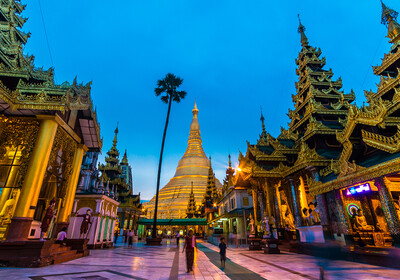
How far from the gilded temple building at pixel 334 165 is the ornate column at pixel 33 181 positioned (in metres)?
14.1

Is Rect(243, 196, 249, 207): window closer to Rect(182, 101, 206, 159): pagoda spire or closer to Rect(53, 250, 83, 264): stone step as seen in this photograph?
Rect(53, 250, 83, 264): stone step

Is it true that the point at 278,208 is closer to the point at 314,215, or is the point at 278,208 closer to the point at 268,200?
the point at 268,200

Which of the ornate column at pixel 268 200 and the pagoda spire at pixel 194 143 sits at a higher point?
the pagoda spire at pixel 194 143

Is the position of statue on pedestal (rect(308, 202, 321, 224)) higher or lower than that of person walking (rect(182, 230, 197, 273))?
higher

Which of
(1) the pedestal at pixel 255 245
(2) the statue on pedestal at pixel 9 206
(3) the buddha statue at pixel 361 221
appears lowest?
(1) the pedestal at pixel 255 245

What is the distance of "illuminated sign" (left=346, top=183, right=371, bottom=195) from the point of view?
10.7m

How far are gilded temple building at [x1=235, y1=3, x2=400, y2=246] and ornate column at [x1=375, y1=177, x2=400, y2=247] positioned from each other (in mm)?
31

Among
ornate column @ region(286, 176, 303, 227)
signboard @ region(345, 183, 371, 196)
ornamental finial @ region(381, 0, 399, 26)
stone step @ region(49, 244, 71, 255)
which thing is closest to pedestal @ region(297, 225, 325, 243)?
signboard @ region(345, 183, 371, 196)

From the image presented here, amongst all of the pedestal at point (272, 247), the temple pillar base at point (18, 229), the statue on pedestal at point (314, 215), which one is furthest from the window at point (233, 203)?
the temple pillar base at point (18, 229)

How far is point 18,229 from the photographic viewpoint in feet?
27.3

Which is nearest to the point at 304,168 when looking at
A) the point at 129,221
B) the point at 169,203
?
the point at 129,221

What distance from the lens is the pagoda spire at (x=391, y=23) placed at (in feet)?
57.6

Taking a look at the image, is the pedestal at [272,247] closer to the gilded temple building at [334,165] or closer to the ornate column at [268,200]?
the gilded temple building at [334,165]

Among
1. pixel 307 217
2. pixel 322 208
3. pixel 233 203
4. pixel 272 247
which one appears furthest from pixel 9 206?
pixel 233 203
